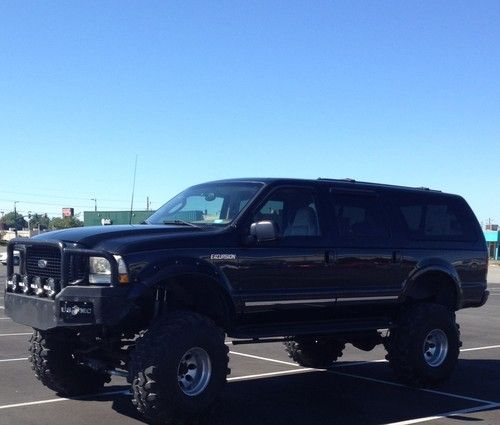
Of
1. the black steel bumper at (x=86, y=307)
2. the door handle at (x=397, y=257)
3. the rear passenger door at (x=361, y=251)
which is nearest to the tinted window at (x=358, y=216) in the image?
the rear passenger door at (x=361, y=251)

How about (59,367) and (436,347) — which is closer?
(59,367)

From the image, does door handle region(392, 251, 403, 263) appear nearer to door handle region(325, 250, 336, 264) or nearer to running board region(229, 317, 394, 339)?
running board region(229, 317, 394, 339)

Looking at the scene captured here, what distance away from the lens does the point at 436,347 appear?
932cm

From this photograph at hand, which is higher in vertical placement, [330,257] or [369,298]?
[330,257]

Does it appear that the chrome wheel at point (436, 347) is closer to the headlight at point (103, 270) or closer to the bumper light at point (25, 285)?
the headlight at point (103, 270)

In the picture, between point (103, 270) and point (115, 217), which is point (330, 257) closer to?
point (103, 270)

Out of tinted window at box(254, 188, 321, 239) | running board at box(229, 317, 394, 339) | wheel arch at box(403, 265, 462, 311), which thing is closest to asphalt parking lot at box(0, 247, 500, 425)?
running board at box(229, 317, 394, 339)

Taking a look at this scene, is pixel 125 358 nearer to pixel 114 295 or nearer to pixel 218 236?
pixel 114 295

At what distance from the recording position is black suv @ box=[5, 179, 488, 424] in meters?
6.49

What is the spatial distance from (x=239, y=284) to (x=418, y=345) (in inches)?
112

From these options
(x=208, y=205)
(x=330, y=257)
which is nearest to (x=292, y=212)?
(x=330, y=257)

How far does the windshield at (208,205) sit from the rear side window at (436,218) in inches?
89.8

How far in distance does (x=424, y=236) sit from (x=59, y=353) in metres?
4.52

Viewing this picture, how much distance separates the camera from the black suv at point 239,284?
649cm
